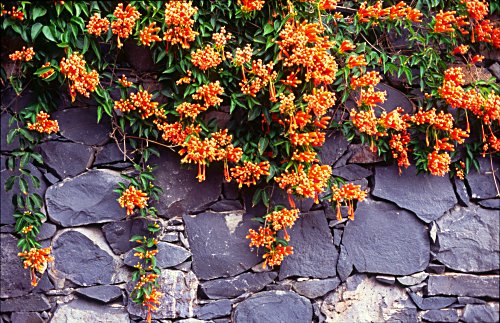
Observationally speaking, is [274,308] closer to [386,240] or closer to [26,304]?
[386,240]

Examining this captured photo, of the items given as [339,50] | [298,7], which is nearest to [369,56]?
[339,50]

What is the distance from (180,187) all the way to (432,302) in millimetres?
1667

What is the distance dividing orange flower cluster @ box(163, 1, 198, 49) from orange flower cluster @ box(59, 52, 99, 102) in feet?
1.37

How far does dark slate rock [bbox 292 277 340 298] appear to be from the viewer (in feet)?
10.1

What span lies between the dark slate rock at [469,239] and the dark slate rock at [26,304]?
227cm

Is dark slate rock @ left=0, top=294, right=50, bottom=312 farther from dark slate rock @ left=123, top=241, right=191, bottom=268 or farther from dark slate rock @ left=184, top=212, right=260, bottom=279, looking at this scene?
dark slate rock @ left=184, top=212, right=260, bottom=279

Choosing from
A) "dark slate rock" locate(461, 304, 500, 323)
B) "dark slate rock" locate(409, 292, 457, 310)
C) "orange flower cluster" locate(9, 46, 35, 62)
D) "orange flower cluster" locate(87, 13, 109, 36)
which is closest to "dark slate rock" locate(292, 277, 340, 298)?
"dark slate rock" locate(409, 292, 457, 310)

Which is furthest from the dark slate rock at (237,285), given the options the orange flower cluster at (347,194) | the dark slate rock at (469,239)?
the dark slate rock at (469,239)

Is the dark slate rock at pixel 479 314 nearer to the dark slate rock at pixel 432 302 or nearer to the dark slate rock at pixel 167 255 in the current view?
the dark slate rock at pixel 432 302

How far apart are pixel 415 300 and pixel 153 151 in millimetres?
1776

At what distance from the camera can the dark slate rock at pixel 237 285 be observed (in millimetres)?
2971

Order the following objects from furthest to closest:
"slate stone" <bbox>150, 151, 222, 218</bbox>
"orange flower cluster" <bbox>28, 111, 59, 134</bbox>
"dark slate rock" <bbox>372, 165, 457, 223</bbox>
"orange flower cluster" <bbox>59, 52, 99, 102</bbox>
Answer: "dark slate rock" <bbox>372, 165, 457, 223</bbox> < "slate stone" <bbox>150, 151, 222, 218</bbox> < "orange flower cluster" <bbox>28, 111, 59, 134</bbox> < "orange flower cluster" <bbox>59, 52, 99, 102</bbox>

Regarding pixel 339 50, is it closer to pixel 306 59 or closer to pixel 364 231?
pixel 306 59

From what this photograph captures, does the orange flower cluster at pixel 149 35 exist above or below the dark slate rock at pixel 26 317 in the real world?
above
